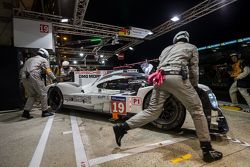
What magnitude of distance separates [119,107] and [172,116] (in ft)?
3.65

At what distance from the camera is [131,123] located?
2.53 metres

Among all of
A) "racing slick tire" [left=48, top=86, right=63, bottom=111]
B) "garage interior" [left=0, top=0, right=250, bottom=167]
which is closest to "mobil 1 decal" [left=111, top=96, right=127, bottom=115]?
"garage interior" [left=0, top=0, right=250, bottom=167]

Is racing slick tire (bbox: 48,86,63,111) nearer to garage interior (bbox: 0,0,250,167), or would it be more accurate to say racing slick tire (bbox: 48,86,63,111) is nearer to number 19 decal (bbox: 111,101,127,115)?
garage interior (bbox: 0,0,250,167)

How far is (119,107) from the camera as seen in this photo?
3686mm

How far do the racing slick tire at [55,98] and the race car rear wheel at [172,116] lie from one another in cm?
315

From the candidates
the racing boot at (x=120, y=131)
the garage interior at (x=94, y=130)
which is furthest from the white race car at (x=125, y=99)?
the racing boot at (x=120, y=131)

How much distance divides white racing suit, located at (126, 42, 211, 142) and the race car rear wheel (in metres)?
0.67

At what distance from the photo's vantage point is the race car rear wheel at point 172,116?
307 cm

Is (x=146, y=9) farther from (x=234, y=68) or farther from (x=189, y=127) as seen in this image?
(x=189, y=127)

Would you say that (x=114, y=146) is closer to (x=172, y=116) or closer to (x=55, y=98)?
(x=172, y=116)

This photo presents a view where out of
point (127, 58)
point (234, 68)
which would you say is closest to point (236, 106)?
point (234, 68)

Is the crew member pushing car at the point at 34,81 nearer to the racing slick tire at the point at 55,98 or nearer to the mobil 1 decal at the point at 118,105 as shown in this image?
the racing slick tire at the point at 55,98

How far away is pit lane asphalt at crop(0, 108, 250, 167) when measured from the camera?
2180 mm

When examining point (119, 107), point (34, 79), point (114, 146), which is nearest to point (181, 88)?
point (114, 146)
